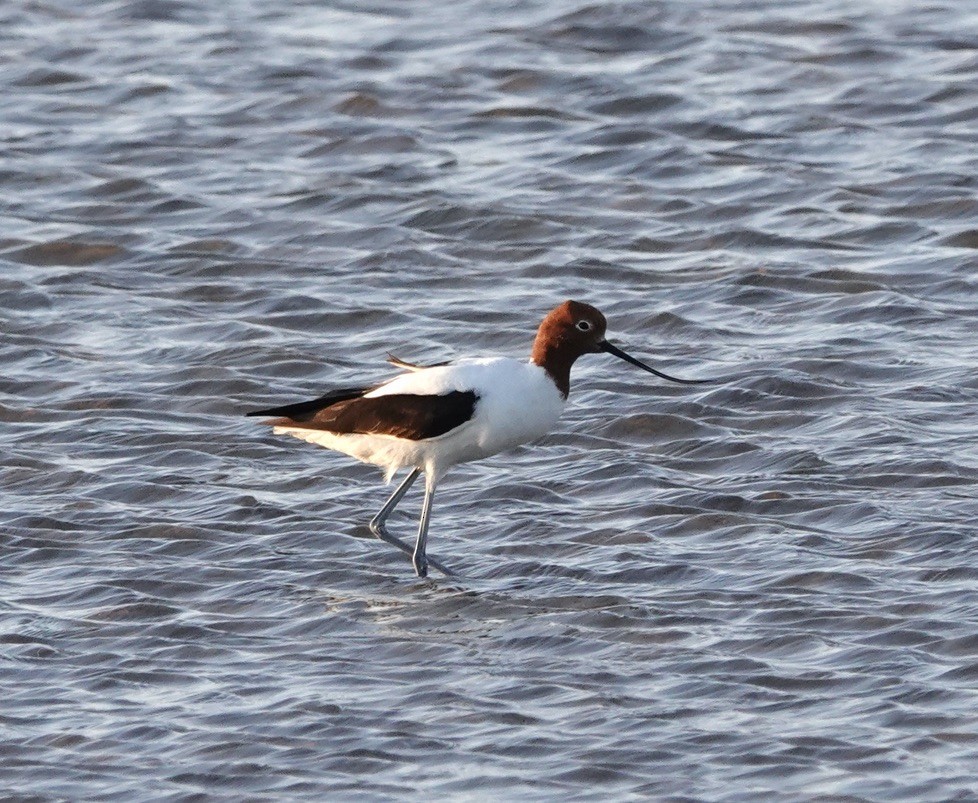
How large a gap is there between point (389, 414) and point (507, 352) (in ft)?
8.46

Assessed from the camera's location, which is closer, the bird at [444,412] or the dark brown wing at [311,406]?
the bird at [444,412]

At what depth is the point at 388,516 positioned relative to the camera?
9570 mm

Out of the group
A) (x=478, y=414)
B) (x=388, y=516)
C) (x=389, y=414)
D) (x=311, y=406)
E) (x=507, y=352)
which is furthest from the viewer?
(x=507, y=352)

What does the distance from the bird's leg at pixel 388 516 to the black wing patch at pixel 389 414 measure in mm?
385

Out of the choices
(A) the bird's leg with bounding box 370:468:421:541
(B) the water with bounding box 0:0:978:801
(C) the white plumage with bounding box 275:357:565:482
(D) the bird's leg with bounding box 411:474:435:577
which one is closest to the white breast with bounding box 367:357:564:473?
(C) the white plumage with bounding box 275:357:565:482

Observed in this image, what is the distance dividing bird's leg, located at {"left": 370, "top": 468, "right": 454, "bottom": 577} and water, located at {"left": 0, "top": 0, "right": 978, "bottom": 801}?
0.37ft

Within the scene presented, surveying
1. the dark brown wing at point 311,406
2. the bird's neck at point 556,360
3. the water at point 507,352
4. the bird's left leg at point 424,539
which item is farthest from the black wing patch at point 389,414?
the water at point 507,352

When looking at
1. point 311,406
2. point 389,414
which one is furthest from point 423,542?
point 311,406

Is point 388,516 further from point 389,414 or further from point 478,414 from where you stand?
point 478,414

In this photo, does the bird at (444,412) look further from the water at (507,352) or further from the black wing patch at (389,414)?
the water at (507,352)

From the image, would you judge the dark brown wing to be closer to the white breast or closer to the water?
the white breast

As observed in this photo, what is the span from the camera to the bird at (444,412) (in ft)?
29.3

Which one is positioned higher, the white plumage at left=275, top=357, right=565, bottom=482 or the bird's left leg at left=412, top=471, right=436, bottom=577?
the white plumage at left=275, top=357, right=565, bottom=482

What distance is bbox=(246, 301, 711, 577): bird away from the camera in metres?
8.94
